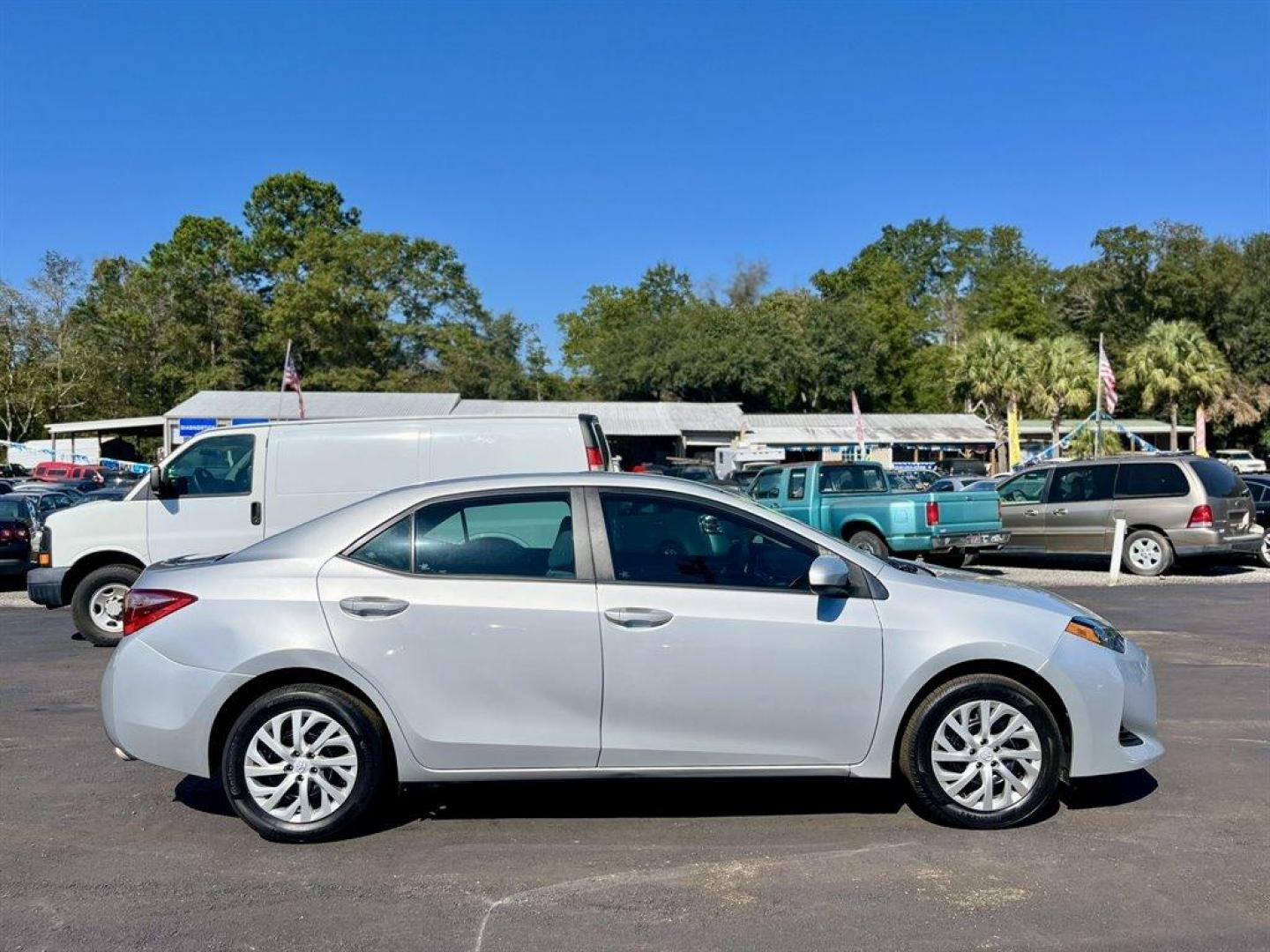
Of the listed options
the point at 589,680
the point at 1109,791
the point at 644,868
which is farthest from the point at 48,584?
the point at 1109,791

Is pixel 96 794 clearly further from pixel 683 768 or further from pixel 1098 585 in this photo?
pixel 1098 585

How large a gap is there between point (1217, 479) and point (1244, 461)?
42900mm

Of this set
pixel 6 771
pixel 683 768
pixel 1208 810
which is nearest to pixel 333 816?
pixel 683 768

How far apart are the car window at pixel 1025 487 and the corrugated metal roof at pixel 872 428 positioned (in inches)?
1359

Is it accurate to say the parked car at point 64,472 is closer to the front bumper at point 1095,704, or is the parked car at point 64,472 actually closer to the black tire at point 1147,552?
the black tire at point 1147,552

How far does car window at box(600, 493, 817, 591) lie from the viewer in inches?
198

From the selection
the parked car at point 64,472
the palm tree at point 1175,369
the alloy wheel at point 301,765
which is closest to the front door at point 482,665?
the alloy wheel at point 301,765

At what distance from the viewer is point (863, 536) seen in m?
15.6

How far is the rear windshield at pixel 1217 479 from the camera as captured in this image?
15641mm

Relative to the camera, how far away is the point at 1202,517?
15555mm

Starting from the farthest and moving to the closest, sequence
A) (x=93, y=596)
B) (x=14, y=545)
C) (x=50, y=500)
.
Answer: (x=50, y=500)
(x=14, y=545)
(x=93, y=596)

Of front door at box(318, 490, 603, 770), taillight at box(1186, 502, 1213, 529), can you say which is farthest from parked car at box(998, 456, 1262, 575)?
front door at box(318, 490, 603, 770)

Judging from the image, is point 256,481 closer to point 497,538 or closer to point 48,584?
point 48,584

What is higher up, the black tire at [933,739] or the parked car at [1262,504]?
the parked car at [1262,504]
